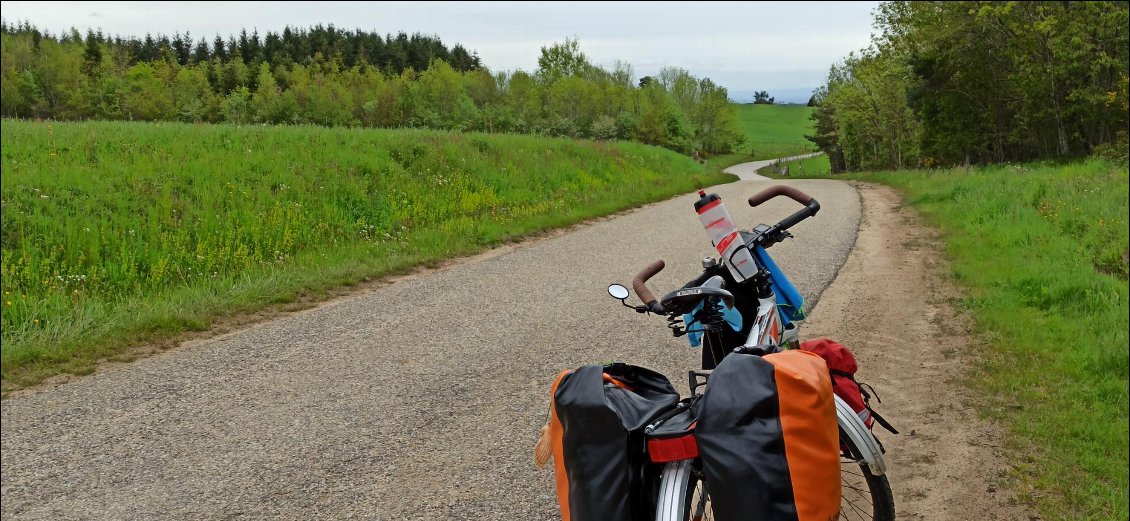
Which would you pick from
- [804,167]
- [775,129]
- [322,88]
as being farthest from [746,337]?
[775,129]

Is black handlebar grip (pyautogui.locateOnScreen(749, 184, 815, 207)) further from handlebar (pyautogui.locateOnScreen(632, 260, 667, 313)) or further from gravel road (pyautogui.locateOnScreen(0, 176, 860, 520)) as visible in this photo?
gravel road (pyautogui.locateOnScreen(0, 176, 860, 520))

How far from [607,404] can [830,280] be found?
7953 millimetres

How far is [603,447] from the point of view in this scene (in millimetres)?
2145

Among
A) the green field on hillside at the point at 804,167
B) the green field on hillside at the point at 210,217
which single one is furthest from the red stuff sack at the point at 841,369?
the green field on hillside at the point at 804,167

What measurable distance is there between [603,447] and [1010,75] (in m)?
28.0

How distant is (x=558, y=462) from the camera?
2.38 metres

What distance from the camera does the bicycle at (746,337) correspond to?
7.25ft

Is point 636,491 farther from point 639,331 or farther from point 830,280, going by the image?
point 830,280

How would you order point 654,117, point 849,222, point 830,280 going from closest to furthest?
point 830,280 → point 849,222 → point 654,117

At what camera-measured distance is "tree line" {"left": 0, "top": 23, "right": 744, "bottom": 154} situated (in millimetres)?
34562

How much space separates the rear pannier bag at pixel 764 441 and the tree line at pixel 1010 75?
15575 millimetres

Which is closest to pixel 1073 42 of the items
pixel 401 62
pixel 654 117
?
pixel 654 117

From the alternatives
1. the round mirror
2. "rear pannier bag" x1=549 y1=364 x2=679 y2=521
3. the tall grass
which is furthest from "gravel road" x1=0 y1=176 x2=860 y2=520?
the tall grass

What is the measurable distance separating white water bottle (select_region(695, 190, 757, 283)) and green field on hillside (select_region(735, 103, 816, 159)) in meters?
94.9
